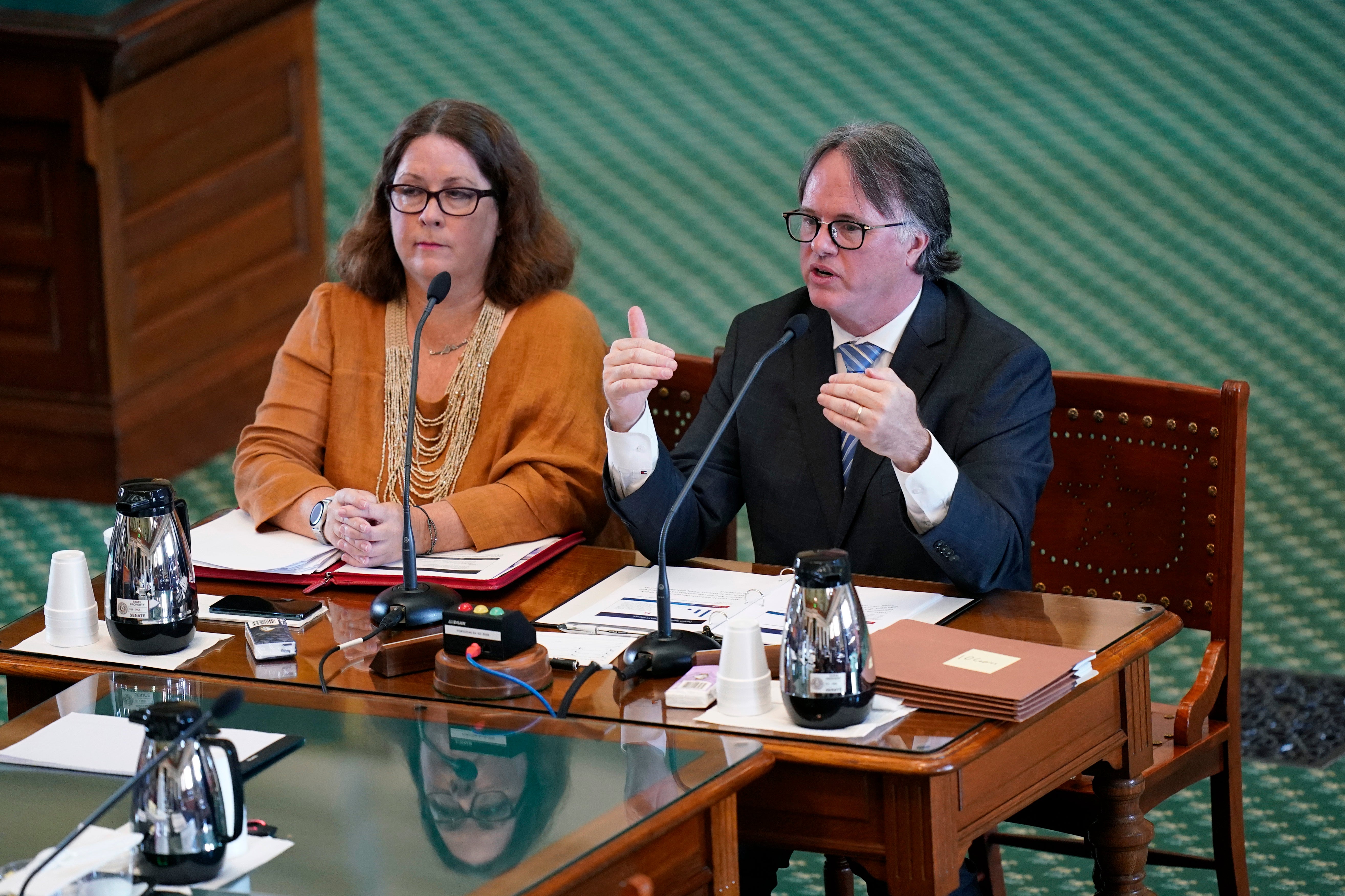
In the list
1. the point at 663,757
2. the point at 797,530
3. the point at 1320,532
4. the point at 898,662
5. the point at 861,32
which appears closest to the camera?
the point at 663,757

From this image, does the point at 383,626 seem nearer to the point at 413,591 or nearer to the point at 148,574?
the point at 413,591

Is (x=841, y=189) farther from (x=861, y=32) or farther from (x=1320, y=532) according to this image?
(x=861, y=32)

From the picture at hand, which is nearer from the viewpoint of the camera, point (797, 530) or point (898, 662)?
point (898, 662)

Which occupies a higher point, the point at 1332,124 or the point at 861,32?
the point at 861,32

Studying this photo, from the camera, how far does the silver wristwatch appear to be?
9.73 feet

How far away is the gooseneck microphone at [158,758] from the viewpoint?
1776 millimetres

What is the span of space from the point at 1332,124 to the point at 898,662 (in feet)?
20.7

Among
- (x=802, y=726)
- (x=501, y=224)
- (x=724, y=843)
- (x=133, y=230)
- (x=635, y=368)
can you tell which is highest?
(x=133, y=230)

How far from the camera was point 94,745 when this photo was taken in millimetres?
2195

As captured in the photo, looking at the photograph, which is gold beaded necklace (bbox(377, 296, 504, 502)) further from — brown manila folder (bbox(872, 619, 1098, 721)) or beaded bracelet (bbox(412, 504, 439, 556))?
brown manila folder (bbox(872, 619, 1098, 721))

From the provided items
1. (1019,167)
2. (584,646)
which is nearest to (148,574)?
(584,646)

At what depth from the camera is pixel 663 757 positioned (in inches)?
83.0

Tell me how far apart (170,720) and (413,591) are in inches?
32.5

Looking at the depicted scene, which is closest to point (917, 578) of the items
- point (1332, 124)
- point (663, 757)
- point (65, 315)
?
point (663, 757)
